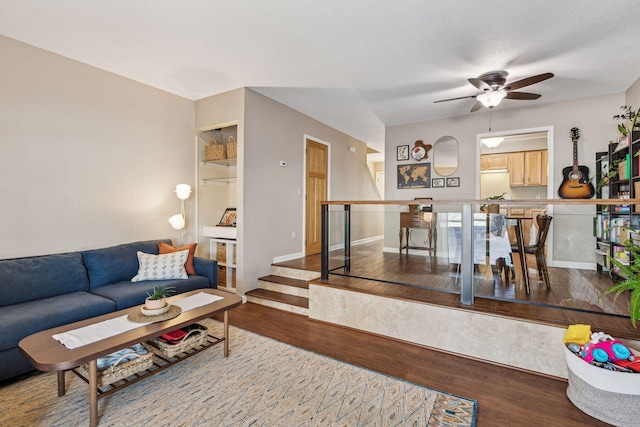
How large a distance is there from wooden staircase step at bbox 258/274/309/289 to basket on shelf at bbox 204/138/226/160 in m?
1.88

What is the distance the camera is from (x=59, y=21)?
8.15 ft

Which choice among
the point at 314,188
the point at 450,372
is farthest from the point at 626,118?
the point at 314,188

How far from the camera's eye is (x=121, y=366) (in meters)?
1.89

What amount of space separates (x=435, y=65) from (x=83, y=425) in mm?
4177

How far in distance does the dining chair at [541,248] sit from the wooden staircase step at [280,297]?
2.37 m

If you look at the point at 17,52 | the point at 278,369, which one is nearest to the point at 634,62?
the point at 278,369

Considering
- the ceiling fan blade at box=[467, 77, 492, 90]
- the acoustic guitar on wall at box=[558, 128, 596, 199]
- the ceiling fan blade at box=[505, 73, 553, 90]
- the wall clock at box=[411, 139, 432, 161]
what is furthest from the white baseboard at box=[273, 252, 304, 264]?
the acoustic guitar on wall at box=[558, 128, 596, 199]

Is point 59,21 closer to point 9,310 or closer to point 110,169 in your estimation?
point 110,169

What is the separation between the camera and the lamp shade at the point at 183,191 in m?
3.95

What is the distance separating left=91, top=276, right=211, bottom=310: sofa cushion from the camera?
2.74 m

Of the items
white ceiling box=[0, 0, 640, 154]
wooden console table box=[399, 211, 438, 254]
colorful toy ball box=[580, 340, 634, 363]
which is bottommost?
colorful toy ball box=[580, 340, 634, 363]

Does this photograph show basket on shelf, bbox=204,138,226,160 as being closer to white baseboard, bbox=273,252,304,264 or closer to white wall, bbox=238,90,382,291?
white wall, bbox=238,90,382,291

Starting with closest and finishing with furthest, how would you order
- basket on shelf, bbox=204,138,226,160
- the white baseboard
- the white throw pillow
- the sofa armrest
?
the white throw pillow
the sofa armrest
basket on shelf, bbox=204,138,226,160
the white baseboard

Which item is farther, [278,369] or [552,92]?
[552,92]
